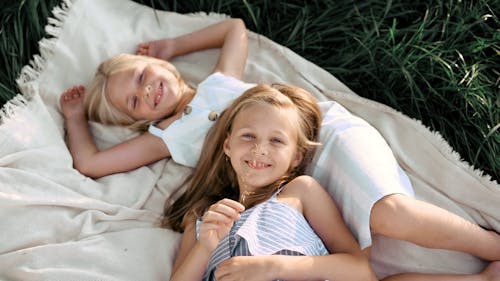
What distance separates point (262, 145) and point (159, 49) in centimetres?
73

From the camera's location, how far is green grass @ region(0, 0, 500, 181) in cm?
203

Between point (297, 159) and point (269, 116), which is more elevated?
point (269, 116)

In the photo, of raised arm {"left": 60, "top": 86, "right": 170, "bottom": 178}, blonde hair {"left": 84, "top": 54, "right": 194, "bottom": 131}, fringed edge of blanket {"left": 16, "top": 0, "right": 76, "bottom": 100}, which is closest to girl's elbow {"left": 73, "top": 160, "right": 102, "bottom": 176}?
raised arm {"left": 60, "top": 86, "right": 170, "bottom": 178}

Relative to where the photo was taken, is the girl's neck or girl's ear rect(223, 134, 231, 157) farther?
the girl's neck

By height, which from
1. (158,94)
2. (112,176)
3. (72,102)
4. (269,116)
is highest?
(269,116)

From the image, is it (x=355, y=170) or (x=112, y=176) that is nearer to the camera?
(x=355, y=170)

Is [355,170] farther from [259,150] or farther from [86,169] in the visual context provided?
[86,169]

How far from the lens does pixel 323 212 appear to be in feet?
5.43

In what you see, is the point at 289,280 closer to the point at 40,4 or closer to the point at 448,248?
the point at 448,248

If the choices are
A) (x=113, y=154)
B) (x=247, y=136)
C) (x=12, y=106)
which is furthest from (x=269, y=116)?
(x=12, y=106)

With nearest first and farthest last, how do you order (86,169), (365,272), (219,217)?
(219,217) < (365,272) < (86,169)

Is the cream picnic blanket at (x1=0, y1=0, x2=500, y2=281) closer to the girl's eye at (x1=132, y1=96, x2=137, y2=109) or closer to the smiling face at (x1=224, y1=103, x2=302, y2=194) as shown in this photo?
the girl's eye at (x1=132, y1=96, x2=137, y2=109)

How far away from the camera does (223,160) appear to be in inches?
73.2

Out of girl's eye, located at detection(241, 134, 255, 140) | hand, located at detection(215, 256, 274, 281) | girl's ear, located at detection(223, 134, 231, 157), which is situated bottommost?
hand, located at detection(215, 256, 274, 281)
